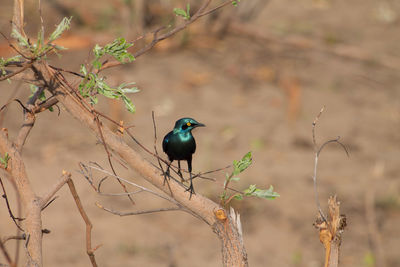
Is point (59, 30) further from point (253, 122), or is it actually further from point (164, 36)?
point (253, 122)

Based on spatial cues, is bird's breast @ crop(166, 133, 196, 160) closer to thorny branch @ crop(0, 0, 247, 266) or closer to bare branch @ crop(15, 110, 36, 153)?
thorny branch @ crop(0, 0, 247, 266)

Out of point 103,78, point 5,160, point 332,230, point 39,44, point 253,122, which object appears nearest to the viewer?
point 39,44

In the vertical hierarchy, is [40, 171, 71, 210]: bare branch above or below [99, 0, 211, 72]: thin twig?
below

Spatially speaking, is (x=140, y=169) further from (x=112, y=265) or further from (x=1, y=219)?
(x=1, y=219)

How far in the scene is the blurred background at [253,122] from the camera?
20.3 feet

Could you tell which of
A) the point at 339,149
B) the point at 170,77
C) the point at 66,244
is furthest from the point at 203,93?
the point at 66,244

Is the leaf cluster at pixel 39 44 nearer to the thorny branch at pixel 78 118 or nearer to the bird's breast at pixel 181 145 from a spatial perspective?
the thorny branch at pixel 78 118

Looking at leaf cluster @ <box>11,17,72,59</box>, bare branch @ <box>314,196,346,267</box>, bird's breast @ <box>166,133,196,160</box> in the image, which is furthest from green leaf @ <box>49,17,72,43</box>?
bare branch @ <box>314,196,346,267</box>

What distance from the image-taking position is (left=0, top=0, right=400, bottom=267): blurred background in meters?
6.20

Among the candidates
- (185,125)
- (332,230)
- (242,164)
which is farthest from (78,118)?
(332,230)

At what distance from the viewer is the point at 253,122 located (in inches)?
331

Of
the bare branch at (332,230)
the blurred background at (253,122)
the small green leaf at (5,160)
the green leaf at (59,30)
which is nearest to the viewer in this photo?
the green leaf at (59,30)

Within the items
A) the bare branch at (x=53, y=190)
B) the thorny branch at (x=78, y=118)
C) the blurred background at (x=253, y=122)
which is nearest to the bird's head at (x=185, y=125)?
the thorny branch at (x=78, y=118)

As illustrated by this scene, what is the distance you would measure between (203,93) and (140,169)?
23.2 ft
